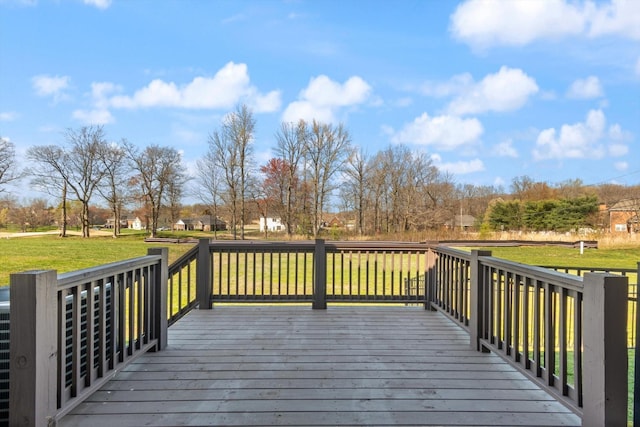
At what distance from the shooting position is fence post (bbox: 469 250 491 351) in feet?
10.9

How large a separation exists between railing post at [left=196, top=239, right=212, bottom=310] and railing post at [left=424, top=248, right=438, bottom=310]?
2.80 m

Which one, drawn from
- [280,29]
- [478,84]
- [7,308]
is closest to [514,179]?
[478,84]

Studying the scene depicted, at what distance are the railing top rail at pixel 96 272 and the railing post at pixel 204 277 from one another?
74.3 inches

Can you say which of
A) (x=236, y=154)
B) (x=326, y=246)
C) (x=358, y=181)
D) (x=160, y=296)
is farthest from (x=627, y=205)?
(x=160, y=296)

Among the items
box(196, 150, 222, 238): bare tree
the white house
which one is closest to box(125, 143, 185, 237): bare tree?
box(196, 150, 222, 238): bare tree

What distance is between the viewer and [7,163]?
27.1 metres

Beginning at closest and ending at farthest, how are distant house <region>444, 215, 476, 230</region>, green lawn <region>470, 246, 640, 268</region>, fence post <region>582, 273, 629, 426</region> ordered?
fence post <region>582, 273, 629, 426</region> → green lawn <region>470, 246, 640, 268</region> → distant house <region>444, 215, 476, 230</region>

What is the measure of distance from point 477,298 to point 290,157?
28.2 meters

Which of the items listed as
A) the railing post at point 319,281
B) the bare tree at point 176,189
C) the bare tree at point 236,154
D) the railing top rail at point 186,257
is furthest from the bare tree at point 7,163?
the railing post at point 319,281

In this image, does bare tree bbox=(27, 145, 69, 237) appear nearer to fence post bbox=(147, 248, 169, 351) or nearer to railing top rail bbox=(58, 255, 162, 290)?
fence post bbox=(147, 248, 169, 351)

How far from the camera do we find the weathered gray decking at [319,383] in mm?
2205

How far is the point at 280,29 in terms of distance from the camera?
11.8 meters

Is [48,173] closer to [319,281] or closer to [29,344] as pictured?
[319,281]

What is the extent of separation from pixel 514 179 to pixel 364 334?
41.4 meters
